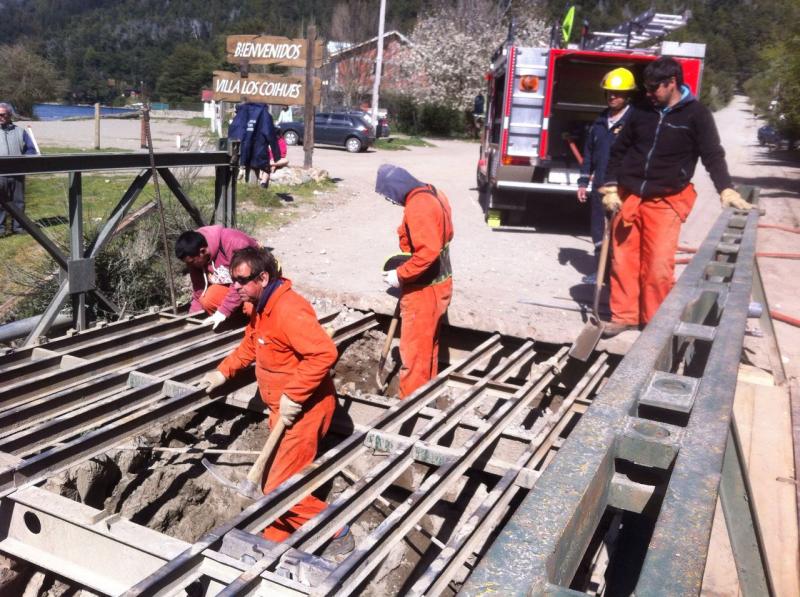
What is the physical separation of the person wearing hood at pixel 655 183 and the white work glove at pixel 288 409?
8.49 feet

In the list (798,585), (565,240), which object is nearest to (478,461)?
(798,585)

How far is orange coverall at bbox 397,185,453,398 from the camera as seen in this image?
499 cm

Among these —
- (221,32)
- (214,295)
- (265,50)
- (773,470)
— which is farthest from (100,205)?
(221,32)

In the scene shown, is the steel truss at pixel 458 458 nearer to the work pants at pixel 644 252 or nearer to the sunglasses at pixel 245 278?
the work pants at pixel 644 252

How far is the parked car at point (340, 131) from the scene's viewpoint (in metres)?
28.5

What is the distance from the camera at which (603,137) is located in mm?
7090

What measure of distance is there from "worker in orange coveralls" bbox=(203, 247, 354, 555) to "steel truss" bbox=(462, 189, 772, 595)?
1.86 metres

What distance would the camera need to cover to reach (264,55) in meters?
12.8

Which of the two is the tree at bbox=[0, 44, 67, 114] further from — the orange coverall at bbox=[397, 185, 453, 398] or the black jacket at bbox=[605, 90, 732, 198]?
the black jacket at bbox=[605, 90, 732, 198]

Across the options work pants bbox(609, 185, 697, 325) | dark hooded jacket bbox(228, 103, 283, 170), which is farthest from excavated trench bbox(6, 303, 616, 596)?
dark hooded jacket bbox(228, 103, 283, 170)

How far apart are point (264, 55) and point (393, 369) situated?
26.7 ft

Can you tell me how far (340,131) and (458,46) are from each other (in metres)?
18.3

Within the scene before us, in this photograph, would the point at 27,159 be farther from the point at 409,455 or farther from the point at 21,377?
the point at 409,455

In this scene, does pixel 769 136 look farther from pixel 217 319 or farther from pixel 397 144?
pixel 217 319
